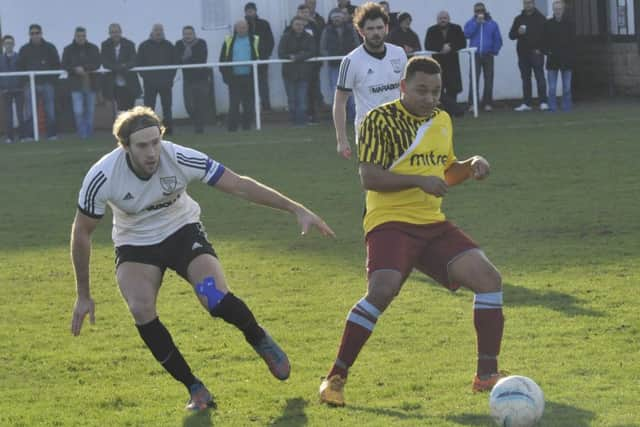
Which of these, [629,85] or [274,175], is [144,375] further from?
[629,85]

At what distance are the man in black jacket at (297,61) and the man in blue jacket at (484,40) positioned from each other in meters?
3.15

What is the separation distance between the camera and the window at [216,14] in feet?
89.8

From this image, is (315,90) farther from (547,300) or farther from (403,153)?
(403,153)

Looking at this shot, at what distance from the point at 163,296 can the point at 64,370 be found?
2.37 m

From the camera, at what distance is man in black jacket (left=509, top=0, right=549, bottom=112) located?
25.5 m

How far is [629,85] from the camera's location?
28.5m

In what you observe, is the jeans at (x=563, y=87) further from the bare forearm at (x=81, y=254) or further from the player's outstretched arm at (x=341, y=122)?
the bare forearm at (x=81, y=254)

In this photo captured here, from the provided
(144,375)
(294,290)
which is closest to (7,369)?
(144,375)

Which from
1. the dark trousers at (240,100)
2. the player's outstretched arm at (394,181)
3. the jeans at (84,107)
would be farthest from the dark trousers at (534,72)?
the player's outstretched arm at (394,181)

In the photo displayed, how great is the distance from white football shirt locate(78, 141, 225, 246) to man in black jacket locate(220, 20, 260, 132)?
637 inches

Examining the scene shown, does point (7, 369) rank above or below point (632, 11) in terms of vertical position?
below

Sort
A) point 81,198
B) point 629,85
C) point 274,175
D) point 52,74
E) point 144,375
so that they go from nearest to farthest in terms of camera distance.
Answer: point 81,198, point 144,375, point 274,175, point 52,74, point 629,85

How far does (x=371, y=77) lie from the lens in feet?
35.9

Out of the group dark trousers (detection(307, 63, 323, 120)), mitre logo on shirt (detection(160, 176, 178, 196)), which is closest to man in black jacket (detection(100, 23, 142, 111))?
dark trousers (detection(307, 63, 323, 120))
